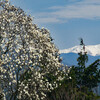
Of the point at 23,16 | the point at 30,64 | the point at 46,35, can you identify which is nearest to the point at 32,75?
the point at 30,64

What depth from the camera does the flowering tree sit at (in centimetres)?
1855

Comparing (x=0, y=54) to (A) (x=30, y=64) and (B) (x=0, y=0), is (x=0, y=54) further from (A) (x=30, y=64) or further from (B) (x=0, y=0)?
(B) (x=0, y=0)

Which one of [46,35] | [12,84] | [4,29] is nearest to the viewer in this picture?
[12,84]

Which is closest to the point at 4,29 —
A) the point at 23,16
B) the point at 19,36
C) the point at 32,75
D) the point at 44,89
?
the point at 19,36

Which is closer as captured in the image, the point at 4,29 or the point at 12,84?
the point at 12,84

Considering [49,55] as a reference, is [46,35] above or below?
above

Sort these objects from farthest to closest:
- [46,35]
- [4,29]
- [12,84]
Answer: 1. [46,35]
2. [4,29]
3. [12,84]

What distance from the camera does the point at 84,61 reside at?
3931cm

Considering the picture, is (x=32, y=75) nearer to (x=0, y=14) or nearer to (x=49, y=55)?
(x=49, y=55)

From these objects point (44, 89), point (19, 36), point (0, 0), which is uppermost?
point (0, 0)

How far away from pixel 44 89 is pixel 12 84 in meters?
2.37

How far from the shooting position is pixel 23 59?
18.5 meters

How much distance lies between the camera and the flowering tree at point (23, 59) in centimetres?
1855

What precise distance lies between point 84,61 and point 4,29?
2148 centimetres
